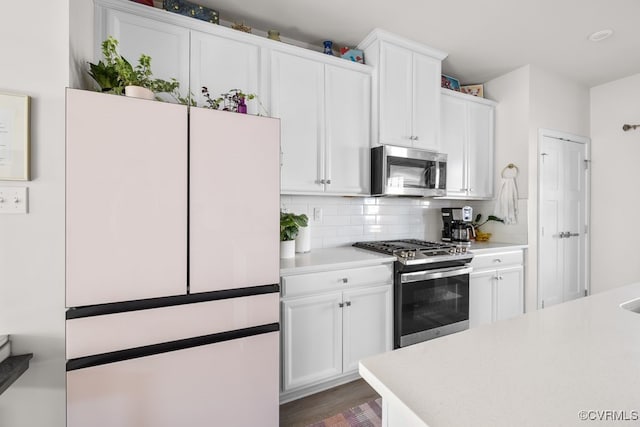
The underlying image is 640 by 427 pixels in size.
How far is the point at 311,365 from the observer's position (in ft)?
6.18

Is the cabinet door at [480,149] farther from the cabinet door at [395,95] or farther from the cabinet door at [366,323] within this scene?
the cabinet door at [366,323]

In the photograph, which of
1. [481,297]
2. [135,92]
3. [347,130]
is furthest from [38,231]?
[481,297]

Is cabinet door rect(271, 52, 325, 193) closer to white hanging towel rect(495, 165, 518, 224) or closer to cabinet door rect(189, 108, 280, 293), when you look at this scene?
cabinet door rect(189, 108, 280, 293)

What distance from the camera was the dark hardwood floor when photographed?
1754 millimetres

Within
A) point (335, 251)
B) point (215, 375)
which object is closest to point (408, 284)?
point (335, 251)

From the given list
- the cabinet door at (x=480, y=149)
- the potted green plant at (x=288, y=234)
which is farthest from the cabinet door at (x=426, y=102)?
the potted green plant at (x=288, y=234)

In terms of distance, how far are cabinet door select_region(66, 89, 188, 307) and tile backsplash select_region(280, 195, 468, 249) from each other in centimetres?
117

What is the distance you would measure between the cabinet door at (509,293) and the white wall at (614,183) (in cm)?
138

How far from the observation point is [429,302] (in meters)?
2.25

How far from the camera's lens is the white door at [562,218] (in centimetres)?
302

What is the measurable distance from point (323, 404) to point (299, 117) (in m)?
1.97

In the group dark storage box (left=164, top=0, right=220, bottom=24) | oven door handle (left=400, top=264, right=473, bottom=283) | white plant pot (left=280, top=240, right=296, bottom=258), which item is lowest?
oven door handle (left=400, top=264, right=473, bottom=283)

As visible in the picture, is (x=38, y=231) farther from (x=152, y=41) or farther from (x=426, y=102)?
(x=426, y=102)

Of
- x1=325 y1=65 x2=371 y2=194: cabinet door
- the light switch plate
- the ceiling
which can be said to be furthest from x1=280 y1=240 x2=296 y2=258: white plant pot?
the ceiling
